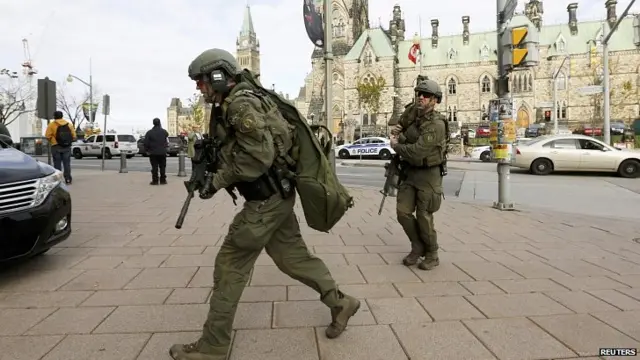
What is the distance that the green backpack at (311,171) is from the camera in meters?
2.71

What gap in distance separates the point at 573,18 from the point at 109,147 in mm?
74158

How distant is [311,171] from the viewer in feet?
8.98

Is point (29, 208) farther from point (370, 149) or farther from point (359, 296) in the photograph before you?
point (370, 149)

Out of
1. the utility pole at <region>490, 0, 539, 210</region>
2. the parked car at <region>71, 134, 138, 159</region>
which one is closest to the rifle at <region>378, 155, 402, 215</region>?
Answer: the utility pole at <region>490, 0, 539, 210</region>

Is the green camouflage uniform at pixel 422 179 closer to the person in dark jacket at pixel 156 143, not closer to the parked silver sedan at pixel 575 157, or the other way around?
the person in dark jacket at pixel 156 143

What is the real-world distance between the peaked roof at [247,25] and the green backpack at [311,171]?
12578 cm

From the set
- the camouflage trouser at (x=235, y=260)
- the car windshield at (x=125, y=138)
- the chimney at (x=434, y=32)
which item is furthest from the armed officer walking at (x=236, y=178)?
the chimney at (x=434, y=32)

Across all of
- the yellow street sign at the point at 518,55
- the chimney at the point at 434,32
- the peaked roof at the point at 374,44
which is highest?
the chimney at the point at 434,32

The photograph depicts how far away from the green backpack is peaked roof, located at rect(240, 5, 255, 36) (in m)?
126

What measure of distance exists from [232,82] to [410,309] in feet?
6.98

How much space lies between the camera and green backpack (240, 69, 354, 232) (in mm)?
2707

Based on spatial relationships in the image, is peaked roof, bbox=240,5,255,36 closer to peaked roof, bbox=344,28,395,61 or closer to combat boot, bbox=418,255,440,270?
peaked roof, bbox=344,28,395,61

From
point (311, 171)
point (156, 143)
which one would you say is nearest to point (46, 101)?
point (156, 143)

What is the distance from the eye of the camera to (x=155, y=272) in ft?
14.6
